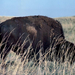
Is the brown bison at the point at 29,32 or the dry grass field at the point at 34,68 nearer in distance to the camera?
the dry grass field at the point at 34,68

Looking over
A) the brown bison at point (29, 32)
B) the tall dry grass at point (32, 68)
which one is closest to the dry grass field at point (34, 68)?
the tall dry grass at point (32, 68)

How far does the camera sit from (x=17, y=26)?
5043mm

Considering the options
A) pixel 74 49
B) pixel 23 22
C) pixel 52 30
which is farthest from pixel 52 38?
pixel 23 22

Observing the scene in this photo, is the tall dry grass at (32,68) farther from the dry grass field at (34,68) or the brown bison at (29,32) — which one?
the brown bison at (29,32)

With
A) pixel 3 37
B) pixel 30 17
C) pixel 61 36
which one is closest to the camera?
pixel 3 37

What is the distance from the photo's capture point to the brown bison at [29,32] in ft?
16.3

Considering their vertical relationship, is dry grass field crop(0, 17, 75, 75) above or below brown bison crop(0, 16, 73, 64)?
below

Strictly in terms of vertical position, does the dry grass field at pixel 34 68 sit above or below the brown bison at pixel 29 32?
below

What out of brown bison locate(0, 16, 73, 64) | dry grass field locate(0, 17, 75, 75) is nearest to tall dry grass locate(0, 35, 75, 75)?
dry grass field locate(0, 17, 75, 75)

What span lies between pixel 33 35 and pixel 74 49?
1311 millimetres

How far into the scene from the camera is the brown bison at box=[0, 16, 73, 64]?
4.95 m

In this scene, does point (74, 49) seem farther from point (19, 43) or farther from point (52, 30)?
point (19, 43)

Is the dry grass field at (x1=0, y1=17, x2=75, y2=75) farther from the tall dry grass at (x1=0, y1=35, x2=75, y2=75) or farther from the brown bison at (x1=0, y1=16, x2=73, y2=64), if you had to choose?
the brown bison at (x1=0, y1=16, x2=73, y2=64)

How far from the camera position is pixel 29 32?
5.10m
